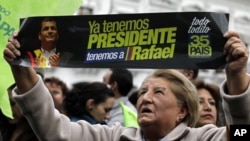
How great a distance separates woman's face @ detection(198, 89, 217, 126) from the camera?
16.1 feet

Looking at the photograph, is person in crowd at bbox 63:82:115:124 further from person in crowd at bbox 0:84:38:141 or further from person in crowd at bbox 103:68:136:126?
person in crowd at bbox 0:84:38:141

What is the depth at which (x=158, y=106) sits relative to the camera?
3.72 meters

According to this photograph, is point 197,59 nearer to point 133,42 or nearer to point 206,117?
point 133,42

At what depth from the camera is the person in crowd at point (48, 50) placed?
3600 millimetres

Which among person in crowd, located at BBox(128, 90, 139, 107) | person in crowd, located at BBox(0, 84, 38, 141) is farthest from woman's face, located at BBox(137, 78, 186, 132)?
person in crowd, located at BBox(128, 90, 139, 107)

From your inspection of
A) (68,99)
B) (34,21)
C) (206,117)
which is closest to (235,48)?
(34,21)

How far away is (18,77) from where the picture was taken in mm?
3729

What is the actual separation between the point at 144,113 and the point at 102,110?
77.0 inches

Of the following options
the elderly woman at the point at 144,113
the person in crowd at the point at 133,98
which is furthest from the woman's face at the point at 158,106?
the person in crowd at the point at 133,98

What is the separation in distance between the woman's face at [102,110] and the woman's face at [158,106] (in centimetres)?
174

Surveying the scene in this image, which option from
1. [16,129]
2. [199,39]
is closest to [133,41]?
[199,39]

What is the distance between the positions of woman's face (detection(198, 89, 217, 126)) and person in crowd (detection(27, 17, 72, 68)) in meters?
1.47

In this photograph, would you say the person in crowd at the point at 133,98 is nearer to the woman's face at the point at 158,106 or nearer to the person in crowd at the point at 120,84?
the person in crowd at the point at 120,84

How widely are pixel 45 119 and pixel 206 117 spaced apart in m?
1.41
